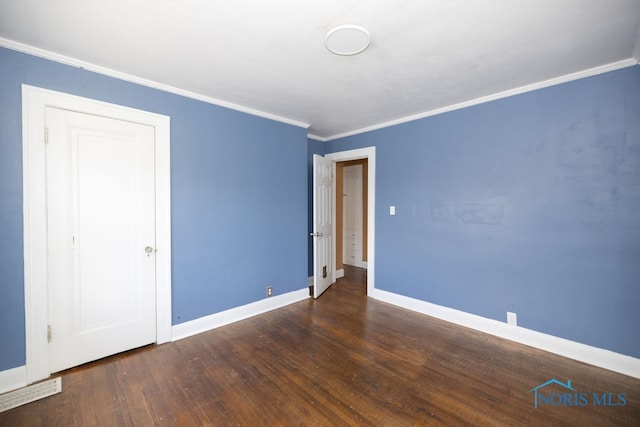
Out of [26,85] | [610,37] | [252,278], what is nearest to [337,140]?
[252,278]

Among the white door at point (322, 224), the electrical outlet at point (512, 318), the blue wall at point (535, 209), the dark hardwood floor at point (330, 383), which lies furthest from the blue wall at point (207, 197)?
the electrical outlet at point (512, 318)

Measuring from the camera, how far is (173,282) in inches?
107

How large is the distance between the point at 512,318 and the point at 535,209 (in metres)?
1.15

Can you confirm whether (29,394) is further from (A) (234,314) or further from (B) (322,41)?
(B) (322,41)

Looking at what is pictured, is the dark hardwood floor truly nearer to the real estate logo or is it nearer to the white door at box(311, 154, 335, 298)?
the real estate logo

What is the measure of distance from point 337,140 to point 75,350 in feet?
13.4

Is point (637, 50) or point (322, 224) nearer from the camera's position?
point (637, 50)

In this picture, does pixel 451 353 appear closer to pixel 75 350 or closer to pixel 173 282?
pixel 173 282

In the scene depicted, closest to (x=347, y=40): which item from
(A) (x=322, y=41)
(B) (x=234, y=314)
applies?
(A) (x=322, y=41)

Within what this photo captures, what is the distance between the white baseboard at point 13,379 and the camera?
195 centimetres

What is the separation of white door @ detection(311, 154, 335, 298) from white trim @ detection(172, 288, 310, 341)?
35 cm

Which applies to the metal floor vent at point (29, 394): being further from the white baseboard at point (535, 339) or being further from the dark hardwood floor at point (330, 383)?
the white baseboard at point (535, 339)

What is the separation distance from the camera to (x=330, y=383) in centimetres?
209

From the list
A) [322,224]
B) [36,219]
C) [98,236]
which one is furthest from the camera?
[322,224]
